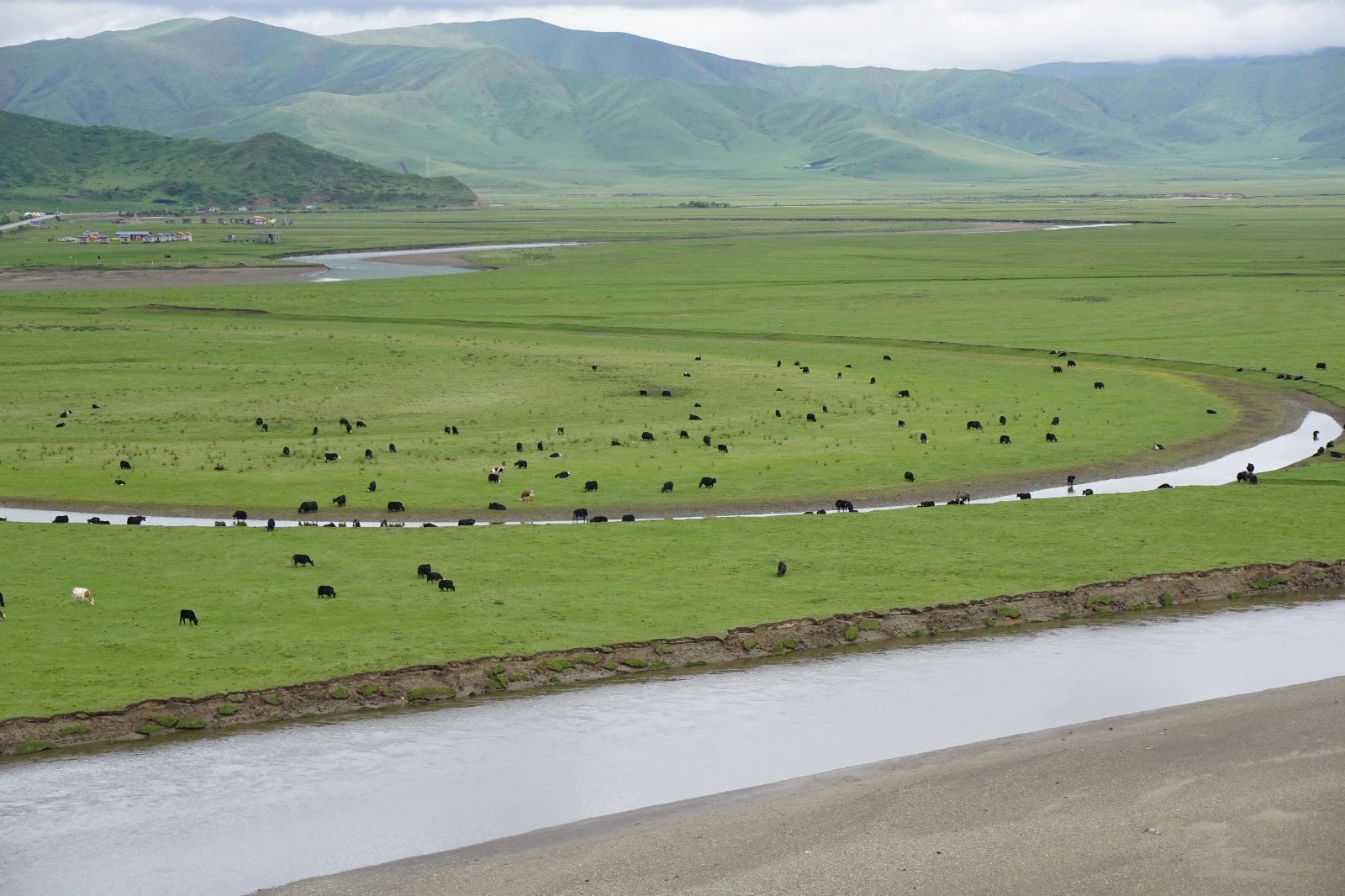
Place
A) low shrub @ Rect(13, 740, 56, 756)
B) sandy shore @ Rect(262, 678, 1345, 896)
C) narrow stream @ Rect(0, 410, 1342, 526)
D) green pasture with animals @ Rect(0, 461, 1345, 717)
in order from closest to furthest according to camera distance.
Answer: sandy shore @ Rect(262, 678, 1345, 896), low shrub @ Rect(13, 740, 56, 756), green pasture with animals @ Rect(0, 461, 1345, 717), narrow stream @ Rect(0, 410, 1342, 526)

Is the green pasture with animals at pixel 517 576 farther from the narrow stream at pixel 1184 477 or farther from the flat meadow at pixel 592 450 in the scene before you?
the narrow stream at pixel 1184 477

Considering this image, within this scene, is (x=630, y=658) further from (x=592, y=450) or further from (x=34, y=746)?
(x=592, y=450)

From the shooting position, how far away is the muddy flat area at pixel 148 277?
4661 inches

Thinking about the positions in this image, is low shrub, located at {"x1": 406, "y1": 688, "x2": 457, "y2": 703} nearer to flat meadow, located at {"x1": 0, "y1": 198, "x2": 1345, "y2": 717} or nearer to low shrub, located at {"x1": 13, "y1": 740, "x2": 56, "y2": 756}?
flat meadow, located at {"x1": 0, "y1": 198, "x2": 1345, "y2": 717}

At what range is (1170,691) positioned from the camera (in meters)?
26.3

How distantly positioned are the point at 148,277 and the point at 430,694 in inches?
4328

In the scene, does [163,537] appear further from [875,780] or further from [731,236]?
[731,236]

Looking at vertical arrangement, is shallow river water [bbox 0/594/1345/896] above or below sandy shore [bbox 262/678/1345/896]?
below

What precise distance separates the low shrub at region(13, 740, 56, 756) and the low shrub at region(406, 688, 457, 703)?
18.8ft

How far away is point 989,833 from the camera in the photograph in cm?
1917

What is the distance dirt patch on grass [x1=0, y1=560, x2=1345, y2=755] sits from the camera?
2403 centimetres

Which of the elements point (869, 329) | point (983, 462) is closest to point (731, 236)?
point (869, 329)

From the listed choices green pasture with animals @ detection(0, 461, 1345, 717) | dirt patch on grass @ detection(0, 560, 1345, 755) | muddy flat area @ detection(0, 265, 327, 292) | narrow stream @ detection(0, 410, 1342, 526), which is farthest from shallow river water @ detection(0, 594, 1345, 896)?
muddy flat area @ detection(0, 265, 327, 292)

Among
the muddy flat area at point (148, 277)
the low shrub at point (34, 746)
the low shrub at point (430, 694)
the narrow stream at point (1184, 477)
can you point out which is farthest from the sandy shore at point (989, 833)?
the muddy flat area at point (148, 277)
